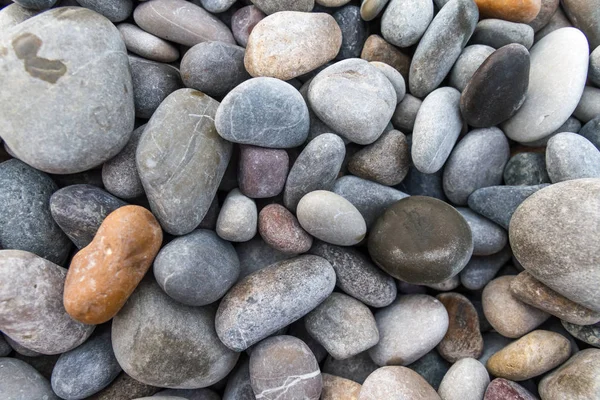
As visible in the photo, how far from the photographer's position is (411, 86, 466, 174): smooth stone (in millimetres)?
1307

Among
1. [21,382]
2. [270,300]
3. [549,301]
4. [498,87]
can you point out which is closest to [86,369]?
[21,382]

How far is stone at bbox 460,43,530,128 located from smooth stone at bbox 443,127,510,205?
6 centimetres

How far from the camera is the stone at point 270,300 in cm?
122

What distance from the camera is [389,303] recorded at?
1.36 m

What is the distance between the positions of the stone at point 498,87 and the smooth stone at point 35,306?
1314 millimetres

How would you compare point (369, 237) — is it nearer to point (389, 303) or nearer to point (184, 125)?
point (389, 303)

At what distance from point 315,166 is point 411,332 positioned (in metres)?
0.59

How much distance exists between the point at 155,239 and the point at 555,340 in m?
1.19

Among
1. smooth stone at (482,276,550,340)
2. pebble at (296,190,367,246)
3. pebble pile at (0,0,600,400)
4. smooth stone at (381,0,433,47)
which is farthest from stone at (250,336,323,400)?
smooth stone at (381,0,433,47)

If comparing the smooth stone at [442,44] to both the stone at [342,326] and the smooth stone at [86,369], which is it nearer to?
the stone at [342,326]

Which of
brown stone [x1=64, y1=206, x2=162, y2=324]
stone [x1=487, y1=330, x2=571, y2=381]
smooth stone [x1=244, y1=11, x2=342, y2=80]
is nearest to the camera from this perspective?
brown stone [x1=64, y1=206, x2=162, y2=324]

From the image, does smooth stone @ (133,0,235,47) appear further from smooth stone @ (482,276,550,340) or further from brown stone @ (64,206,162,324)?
smooth stone @ (482,276,550,340)

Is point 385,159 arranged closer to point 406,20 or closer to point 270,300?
point 406,20

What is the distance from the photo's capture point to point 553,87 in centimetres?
135
